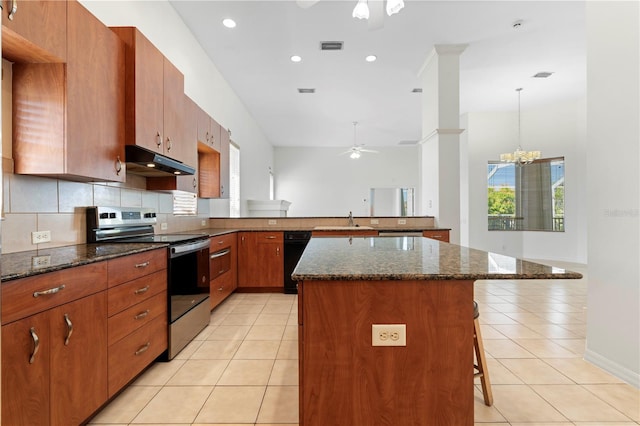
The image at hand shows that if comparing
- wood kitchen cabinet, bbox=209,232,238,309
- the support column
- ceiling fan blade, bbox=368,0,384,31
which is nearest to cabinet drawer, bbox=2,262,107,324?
wood kitchen cabinet, bbox=209,232,238,309

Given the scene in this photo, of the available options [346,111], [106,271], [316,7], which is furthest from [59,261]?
[346,111]

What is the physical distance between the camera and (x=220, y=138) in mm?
4191

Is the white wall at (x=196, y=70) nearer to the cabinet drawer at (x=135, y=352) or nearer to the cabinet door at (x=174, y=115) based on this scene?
the cabinet door at (x=174, y=115)

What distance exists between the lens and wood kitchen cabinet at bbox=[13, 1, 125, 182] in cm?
173

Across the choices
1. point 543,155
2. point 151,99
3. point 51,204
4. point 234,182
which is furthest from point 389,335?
point 543,155

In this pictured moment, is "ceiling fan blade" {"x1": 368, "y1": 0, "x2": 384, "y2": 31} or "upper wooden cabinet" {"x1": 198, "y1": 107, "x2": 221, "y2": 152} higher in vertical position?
"ceiling fan blade" {"x1": 368, "y1": 0, "x2": 384, "y2": 31}

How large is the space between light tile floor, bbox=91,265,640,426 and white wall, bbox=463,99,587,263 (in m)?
3.98

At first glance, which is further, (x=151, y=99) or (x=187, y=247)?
(x=187, y=247)

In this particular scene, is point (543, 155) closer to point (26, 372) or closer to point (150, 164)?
point (150, 164)

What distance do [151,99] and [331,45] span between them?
8.34 feet

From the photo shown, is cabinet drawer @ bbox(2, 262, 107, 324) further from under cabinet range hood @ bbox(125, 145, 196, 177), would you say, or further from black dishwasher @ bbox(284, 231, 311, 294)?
black dishwasher @ bbox(284, 231, 311, 294)

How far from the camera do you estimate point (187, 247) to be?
8.53 feet

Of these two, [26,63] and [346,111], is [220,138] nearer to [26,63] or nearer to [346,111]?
[26,63]

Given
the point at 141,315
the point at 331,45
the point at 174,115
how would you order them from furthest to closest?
the point at 331,45 < the point at 174,115 < the point at 141,315
